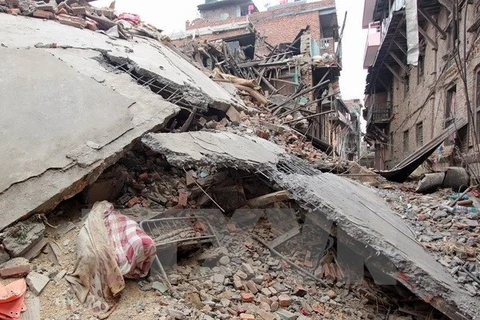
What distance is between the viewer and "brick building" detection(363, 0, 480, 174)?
21.7 ft

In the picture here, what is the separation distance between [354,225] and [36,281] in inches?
109

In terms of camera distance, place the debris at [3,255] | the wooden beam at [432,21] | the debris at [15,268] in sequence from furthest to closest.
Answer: the wooden beam at [432,21] < the debris at [3,255] < the debris at [15,268]

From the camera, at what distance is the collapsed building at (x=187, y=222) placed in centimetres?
280

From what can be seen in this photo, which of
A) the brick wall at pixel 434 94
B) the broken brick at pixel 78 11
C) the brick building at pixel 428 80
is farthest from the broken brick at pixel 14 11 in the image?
the brick wall at pixel 434 94

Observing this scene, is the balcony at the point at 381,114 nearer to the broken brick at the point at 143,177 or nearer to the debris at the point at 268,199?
the debris at the point at 268,199

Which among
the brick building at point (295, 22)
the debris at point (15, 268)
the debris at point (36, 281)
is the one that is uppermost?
the brick building at point (295, 22)

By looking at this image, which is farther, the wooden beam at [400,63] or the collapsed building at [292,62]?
the wooden beam at [400,63]

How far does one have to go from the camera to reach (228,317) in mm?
2717

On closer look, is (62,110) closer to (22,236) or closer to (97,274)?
(22,236)

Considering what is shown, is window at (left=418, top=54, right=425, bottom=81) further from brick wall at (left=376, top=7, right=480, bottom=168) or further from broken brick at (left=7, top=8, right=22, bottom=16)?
broken brick at (left=7, top=8, right=22, bottom=16)

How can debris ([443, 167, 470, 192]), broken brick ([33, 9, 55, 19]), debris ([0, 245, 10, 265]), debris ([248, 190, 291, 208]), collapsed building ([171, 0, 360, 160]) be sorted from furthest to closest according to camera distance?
collapsed building ([171, 0, 360, 160]), broken brick ([33, 9, 55, 19]), debris ([443, 167, 470, 192]), debris ([248, 190, 291, 208]), debris ([0, 245, 10, 265])

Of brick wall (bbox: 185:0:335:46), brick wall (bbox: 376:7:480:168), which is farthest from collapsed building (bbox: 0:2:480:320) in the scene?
brick wall (bbox: 185:0:335:46)

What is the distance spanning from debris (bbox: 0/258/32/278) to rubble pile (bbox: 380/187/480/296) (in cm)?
385

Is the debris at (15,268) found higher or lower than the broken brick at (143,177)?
lower
